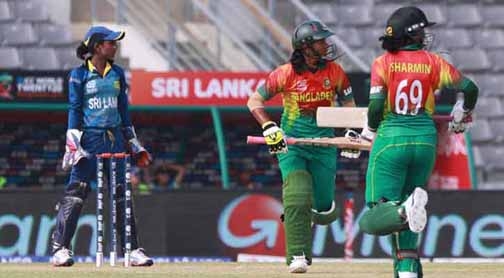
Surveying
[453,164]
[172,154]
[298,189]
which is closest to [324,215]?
[298,189]

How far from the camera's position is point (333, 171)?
44.3ft

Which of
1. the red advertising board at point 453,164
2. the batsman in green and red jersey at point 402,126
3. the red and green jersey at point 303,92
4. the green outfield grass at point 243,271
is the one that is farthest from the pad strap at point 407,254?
the red advertising board at point 453,164

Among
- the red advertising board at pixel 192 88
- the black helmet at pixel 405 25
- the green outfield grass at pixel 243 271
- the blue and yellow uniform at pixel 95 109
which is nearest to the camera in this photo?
the black helmet at pixel 405 25

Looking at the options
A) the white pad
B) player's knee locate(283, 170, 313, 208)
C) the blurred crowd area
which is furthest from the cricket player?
the blurred crowd area

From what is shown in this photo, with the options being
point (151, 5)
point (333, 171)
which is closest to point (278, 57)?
point (151, 5)

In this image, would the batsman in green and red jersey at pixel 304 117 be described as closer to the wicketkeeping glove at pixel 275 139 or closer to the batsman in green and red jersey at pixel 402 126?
the wicketkeeping glove at pixel 275 139

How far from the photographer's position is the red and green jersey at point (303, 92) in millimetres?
13219

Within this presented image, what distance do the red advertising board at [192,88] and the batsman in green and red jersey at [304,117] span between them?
8400mm

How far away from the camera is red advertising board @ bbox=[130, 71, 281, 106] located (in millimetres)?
21625

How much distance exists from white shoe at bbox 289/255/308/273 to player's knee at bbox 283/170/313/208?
1.46 feet

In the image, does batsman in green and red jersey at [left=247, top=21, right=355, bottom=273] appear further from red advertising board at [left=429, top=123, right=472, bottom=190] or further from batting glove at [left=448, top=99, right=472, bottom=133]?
red advertising board at [left=429, top=123, right=472, bottom=190]

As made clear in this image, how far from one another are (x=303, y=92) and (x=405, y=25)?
7.83ft

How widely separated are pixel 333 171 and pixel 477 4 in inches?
587

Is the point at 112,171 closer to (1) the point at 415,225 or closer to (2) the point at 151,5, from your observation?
(1) the point at 415,225
